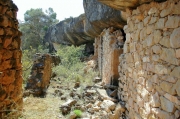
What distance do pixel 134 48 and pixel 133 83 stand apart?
0.64m

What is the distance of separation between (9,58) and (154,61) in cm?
228

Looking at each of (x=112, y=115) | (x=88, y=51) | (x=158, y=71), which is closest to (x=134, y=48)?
(x=158, y=71)

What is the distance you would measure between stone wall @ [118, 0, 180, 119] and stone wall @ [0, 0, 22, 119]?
1.98m

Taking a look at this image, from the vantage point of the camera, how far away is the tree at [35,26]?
55.4 feet

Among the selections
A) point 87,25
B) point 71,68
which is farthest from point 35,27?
point 87,25

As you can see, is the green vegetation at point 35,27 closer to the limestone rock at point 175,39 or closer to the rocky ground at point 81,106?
the rocky ground at point 81,106

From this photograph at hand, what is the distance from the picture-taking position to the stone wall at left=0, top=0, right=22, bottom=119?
2529 mm

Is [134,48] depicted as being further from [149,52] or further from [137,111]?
[137,111]

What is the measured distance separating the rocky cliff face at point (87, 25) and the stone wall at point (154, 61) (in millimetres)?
1452

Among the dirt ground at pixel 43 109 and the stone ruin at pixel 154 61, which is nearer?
the stone ruin at pixel 154 61

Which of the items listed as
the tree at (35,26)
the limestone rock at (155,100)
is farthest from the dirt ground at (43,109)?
the tree at (35,26)

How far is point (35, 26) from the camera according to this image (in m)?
18.4

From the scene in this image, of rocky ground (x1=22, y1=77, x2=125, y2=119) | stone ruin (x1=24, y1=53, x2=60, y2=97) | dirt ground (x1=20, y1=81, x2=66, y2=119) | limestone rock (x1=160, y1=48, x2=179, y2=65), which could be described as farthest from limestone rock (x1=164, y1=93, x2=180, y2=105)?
stone ruin (x1=24, y1=53, x2=60, y2=97)

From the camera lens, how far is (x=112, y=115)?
329 cm
